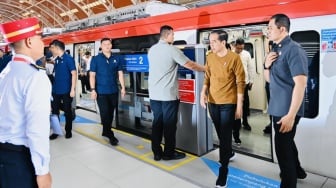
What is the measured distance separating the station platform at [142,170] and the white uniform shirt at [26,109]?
1714mm

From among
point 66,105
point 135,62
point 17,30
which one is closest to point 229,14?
point 135,62

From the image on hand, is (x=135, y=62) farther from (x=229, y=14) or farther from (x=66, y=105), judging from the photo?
(x=229, y=14)

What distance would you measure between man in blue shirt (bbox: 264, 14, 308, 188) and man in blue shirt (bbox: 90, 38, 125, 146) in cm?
261

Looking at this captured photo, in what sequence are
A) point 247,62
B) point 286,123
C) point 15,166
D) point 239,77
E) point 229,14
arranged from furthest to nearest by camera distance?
1. point 247,62
2. point 229,14
3. point 239,77
4. point 286,123
5. point 15,166

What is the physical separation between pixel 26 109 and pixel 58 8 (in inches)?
1016

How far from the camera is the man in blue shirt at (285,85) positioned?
1.96 m

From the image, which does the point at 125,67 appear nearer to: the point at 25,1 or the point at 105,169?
the point at 105,169

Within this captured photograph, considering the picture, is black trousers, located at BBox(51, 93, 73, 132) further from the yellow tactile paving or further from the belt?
the belt

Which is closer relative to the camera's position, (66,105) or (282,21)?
(282,21)

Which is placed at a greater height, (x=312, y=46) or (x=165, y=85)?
(x=312, y=46)

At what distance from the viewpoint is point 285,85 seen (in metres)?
2.09

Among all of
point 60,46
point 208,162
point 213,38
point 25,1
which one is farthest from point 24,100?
point 25,1

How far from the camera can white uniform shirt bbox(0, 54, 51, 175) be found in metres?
1.30

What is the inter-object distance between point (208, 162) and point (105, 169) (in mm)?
1332
